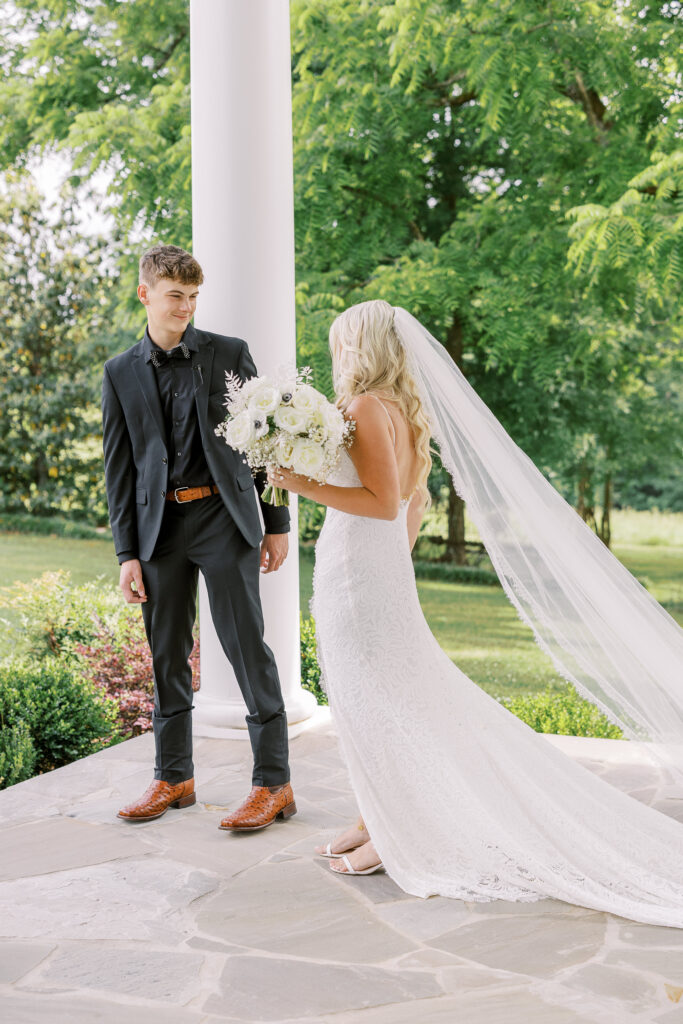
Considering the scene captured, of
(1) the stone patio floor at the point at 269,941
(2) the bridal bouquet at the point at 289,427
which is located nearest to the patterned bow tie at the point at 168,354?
(2) the bridal bouquet at the point at 289,427

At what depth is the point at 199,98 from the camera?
4656 millimetres

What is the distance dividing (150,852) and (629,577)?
6.26 ft

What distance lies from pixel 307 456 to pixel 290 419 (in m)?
0.12

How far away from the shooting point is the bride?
3090 millimetres

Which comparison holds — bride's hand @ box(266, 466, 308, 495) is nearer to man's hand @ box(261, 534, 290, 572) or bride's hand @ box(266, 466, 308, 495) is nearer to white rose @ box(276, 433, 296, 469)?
white rose @ box(276, 433, 296, 469)

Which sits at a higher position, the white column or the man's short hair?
the white column

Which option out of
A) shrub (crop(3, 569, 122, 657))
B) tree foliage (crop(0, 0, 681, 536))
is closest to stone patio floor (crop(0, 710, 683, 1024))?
shrub (crop(3, 569, 122, 657))

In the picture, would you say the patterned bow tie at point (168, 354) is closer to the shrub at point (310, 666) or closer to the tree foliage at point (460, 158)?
the shrub at point (310, 666)

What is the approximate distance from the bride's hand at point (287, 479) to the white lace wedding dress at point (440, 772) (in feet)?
0.51

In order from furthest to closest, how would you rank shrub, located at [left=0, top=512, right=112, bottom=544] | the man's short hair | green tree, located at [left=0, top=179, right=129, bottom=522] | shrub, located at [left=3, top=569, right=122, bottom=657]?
shrub, located at [left=0, top=512, right=112, bottom=544]
green tree, located at [left=0, top=179, right=129, bottom=522]
shrub, located at [left=3, top=569, right=122, bottom=657]
the man's short hair

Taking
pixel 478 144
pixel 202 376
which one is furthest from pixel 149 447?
pixel 478 144

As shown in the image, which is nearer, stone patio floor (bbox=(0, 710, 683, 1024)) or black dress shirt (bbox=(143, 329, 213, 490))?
stone patio floor (bbox=(0, 710, 683, 1024))

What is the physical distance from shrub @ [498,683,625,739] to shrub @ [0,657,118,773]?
7.93 ft

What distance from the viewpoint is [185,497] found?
3633 mm
